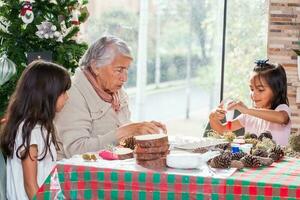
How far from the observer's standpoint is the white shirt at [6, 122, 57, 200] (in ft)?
8.68

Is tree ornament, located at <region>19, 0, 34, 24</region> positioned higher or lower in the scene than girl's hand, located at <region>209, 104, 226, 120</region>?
higher

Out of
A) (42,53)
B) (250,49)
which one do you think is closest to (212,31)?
(250,49)

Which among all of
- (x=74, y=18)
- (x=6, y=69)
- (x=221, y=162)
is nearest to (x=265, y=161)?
(x=221, y=162)

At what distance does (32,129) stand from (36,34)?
1.69m

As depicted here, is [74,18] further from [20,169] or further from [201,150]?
[201,150]

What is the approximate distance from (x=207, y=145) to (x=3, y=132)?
0.87 m

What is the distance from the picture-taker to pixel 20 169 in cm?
266

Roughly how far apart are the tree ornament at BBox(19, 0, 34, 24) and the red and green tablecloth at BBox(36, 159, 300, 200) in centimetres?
203

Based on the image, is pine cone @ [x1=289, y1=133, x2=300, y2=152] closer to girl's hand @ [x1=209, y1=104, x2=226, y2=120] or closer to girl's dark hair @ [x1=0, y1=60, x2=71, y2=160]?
girl's hand @ [x1=209, y1=104, x2=226, y2=120]

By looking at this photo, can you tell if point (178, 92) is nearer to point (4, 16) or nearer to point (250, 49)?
point (250, 49)

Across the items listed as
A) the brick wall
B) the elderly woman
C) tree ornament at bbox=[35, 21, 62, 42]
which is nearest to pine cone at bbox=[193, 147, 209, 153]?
the elderly woman

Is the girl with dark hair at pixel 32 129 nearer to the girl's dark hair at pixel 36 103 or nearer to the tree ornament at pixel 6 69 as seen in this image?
the girl's dark hair at pixel 36 103

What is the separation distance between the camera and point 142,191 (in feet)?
7.32

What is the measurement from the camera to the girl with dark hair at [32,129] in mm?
2613
